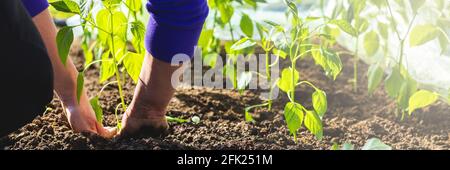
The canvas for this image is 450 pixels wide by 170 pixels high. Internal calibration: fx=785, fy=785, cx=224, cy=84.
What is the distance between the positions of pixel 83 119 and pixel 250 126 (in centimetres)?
38

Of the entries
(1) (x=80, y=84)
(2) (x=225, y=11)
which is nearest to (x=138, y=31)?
(1) (x=80, y=84)

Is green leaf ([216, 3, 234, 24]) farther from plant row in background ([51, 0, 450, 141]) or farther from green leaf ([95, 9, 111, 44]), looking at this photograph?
green leaf ([95, 9, 111, 44])

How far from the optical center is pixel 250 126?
1.77 m

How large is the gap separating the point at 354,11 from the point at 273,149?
0.43 m

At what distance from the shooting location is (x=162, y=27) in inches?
56.0

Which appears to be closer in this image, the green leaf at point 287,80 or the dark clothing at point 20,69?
the dark clothing at point 20,69

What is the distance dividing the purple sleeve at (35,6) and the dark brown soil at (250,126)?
256 mm

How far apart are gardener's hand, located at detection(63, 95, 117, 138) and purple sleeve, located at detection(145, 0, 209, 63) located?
235 millimetres

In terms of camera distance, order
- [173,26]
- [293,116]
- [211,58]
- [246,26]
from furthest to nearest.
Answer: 1. [211,58]
2. [246,26]
3. [293,116]
4. [173,26]

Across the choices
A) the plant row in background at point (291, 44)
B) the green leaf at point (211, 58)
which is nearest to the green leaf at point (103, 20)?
the plant row in background at point (291, 44)

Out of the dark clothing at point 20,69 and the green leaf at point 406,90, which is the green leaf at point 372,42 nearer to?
the green leaf at point 406,90

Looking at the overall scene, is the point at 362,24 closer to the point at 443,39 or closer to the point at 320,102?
the point at 443,39

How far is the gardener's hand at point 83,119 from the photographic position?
5.28 ft

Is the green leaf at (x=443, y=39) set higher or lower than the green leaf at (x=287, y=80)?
higher
